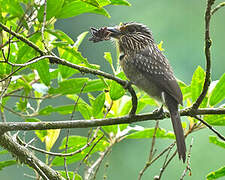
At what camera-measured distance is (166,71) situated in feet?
9.96

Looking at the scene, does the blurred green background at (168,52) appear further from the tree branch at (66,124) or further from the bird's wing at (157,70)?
the tree branch at (66,124)

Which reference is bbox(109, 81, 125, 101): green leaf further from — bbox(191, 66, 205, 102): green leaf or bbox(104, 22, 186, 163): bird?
bbox(191, 66, 205, 102): green leaf

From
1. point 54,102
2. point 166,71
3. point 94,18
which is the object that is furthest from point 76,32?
point 166,71

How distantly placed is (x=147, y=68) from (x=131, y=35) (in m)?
0.37

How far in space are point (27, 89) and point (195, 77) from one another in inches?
43.9

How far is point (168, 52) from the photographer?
784 centimetres

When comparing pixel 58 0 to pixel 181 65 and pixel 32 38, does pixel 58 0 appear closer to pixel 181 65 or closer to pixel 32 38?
pixel 32 38

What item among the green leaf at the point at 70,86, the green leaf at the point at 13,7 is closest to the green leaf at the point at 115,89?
the green leaf at the point at 70,86

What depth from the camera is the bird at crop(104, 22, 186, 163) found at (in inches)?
111

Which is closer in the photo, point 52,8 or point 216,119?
point 52,8

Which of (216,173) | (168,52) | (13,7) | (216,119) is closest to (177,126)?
(216,119)

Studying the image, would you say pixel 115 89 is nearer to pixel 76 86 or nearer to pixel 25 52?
pixel 76 86

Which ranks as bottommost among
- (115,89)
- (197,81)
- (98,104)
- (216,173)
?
(216,173)

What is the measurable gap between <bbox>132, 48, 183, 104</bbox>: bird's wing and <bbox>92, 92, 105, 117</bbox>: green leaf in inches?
20.5
